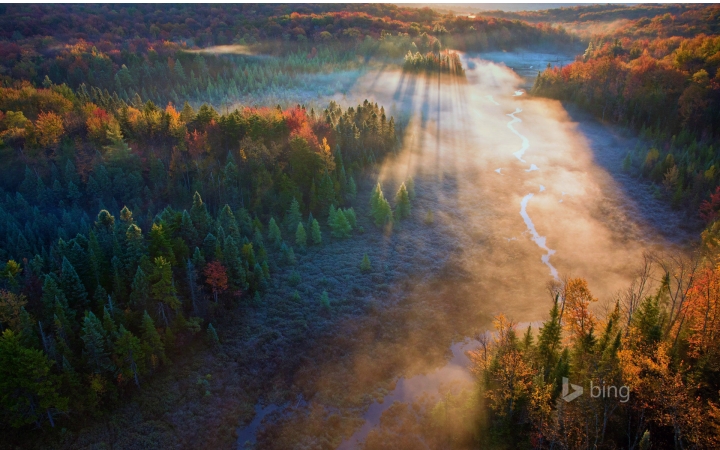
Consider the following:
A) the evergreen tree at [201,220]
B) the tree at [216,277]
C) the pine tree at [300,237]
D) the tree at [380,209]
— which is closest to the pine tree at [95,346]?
the tree at [216,277]

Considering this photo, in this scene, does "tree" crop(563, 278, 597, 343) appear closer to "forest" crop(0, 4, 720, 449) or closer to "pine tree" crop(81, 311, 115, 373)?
"forest" crop(0, 4, 720, 449)

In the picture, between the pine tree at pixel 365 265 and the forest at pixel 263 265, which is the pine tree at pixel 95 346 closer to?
the forest at pixel 263 265

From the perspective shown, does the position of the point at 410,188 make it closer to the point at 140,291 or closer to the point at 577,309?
the point at 577,309

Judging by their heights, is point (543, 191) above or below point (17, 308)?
below

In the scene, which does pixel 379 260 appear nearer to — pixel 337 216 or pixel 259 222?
pixel 337 216

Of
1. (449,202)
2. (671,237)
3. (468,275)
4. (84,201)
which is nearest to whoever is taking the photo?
(468,275)

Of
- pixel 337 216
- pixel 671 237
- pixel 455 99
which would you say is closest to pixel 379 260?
pixel 337 216

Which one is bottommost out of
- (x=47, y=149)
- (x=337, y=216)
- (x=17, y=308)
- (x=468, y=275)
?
(x=468, y=275)
